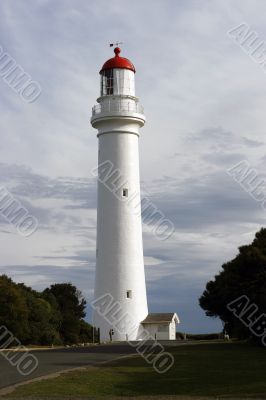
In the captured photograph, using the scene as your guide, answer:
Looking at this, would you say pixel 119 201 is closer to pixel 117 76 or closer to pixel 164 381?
pixel 117 76

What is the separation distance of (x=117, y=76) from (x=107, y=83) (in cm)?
87

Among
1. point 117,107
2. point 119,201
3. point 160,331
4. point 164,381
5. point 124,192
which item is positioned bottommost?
point 164,381

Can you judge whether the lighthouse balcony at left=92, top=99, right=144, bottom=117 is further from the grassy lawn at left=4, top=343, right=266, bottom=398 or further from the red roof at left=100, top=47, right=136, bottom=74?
the grassy lawn at left=4, top=343, right=266, bottom=398

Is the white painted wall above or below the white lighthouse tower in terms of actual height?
below

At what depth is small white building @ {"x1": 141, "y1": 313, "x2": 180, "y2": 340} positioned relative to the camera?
42.9m

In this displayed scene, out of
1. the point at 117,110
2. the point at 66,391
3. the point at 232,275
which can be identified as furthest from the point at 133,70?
the point at 66,391

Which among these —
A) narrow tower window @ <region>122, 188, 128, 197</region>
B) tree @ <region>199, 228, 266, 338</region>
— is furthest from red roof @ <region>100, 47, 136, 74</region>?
tree @ <region>199, 228, 266, 338</region>

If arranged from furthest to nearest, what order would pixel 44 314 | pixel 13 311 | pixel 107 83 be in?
pixel 107 83, pixel 44 314, pixel 13 311

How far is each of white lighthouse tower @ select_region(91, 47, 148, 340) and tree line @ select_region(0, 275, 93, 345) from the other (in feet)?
11.6

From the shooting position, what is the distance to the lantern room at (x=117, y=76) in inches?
1678

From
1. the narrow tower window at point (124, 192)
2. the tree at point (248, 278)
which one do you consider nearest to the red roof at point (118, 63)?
the narrow tower window at point (124, 192)

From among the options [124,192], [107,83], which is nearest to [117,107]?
[107,83]

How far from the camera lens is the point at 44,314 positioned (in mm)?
40875

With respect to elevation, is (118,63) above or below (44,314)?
above
